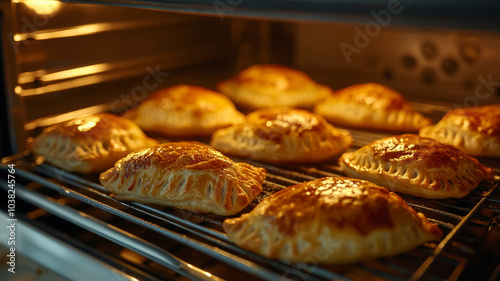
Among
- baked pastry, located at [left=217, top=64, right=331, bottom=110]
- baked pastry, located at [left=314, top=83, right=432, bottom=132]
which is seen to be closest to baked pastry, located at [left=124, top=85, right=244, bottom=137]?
baked pastry, located at [left=217, top=64, right=331, bottom=110]

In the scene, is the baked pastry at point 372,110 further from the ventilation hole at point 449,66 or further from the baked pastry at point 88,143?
the baked pastry at point 88,143

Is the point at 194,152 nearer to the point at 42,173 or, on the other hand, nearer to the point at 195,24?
the point at 42,173

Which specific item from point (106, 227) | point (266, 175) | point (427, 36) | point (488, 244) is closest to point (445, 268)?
point (488, 244)

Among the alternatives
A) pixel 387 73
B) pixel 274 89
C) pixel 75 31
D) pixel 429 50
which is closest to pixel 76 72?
pixel 75 31

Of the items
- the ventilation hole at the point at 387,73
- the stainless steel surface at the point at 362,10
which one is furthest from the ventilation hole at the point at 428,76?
the stainless steel surface at the point at 362,10

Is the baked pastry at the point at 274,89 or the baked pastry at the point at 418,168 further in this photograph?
the baked pastry at the point at 274,89

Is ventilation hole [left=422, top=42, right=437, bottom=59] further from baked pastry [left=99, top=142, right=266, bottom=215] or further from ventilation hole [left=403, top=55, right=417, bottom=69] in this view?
baked pastry [left=99, top=142, right=266, bottom=215]

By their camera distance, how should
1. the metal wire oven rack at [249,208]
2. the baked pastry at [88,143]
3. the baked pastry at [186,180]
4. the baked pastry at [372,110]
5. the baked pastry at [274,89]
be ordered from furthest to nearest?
the baked pastry at [274,89] → the baked pastry at [372,110] → the baked pastry at [88,143] → the baked pastry at [186,180] → the metal wire oven rack at [249,208]
